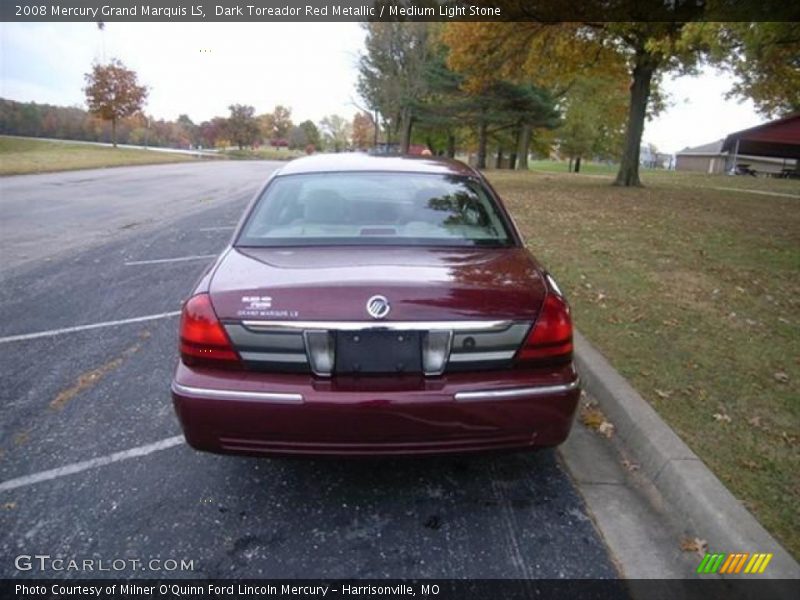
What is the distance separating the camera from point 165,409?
11.7 feet

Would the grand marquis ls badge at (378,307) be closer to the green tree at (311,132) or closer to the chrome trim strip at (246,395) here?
the chrome trim strip at (246,395)

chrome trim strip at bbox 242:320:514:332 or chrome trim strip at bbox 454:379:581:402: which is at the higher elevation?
chrome trim strip at bbox 242:320:514:332

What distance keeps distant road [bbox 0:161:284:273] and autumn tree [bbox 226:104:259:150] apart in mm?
55574

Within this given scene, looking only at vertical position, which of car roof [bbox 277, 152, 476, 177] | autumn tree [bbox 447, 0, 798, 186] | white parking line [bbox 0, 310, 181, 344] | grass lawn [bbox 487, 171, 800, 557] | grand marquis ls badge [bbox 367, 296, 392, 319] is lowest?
white parking line [bbox 0, 310, 181, 344]

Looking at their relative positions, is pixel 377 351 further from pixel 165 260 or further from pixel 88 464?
pixel 165 260

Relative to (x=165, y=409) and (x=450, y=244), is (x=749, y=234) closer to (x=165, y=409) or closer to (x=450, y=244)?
(x=450, y=244)

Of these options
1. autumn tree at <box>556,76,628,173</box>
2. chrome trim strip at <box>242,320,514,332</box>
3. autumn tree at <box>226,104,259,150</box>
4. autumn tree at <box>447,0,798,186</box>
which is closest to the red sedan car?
chrome trim strip at <box>242,320,514,332</box>

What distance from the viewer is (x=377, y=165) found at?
3.82 meters

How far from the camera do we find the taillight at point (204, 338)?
2377 millimetres

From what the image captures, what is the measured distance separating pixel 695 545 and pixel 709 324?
3.01 m

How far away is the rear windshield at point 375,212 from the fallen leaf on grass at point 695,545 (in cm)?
163

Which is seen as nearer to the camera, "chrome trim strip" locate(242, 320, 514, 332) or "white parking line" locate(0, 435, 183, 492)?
"chrome trim strip" locate(242, 320, 514, 332)

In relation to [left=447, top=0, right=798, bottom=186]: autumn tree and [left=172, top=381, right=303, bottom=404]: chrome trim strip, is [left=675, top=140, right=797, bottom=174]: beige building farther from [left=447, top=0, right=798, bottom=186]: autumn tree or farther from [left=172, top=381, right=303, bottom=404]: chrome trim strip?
[left=172, top=381, right=303, bottom=404]: chrome trim strip

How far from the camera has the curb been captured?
2.24 m
